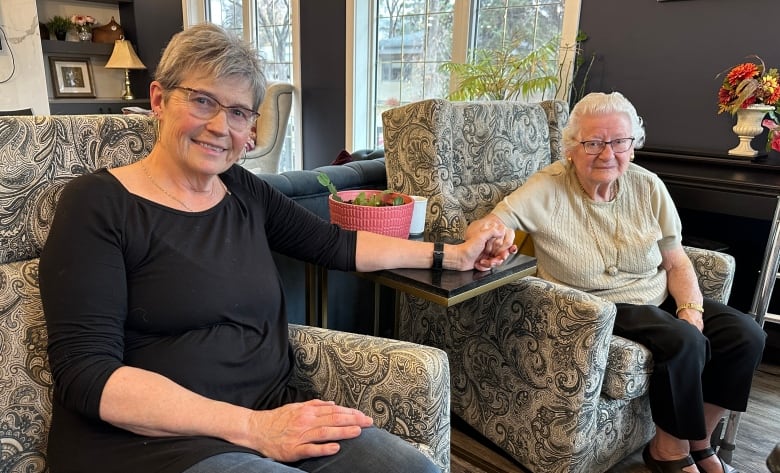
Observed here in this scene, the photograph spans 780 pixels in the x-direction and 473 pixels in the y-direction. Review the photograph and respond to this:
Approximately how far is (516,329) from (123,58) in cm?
537

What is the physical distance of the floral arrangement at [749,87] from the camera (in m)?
2.19

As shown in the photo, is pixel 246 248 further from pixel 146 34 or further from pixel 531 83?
pixel 146 34

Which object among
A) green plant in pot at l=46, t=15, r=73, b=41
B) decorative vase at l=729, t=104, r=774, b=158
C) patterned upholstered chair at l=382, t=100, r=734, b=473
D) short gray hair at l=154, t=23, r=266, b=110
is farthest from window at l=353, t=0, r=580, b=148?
green plant in pot at l=46, t=15, r=73, b=41

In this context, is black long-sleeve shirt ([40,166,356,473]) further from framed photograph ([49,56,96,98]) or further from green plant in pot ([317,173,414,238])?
framed photograph ([49,56,96,98])

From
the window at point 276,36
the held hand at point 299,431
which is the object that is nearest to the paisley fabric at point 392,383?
the held hand at point 299,431

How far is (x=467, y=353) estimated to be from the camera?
1.80 metres

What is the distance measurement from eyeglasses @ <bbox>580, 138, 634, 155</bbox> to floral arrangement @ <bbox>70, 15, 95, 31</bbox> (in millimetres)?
5593

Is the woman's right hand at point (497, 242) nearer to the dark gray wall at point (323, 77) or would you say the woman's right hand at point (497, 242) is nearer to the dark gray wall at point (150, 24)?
the dark gray wall at point (323, 77)

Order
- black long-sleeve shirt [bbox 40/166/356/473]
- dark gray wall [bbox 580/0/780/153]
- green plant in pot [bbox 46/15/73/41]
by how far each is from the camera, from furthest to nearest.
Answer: green plant in pot [bbox 46/15/73/41]
dark gray wall [bbox 580/0/780/153]
black long-sleeve shirt [bbox 40/166/356/473]

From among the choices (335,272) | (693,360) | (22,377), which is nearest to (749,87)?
(693,360)

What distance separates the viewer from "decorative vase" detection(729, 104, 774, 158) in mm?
2227

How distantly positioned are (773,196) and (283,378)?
1778mm

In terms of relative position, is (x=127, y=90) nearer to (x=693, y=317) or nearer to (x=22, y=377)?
(x=22, y=377)

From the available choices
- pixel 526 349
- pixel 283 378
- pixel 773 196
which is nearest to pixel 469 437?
pixel 526 349
